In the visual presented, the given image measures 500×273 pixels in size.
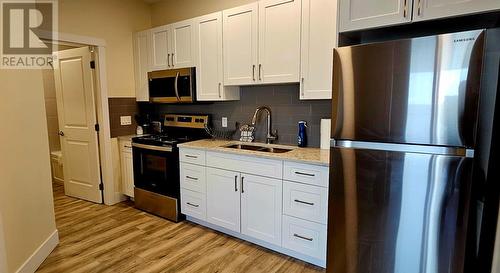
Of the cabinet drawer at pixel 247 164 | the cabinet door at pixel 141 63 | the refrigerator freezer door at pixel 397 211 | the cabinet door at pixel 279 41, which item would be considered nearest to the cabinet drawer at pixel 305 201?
the cabinet drawer at pixel 247 164

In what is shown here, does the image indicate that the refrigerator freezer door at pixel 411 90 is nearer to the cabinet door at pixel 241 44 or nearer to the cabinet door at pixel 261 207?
the cabinet door at pixel 261 207

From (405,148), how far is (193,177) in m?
2.09

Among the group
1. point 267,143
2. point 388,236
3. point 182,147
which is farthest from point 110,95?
point 388,236

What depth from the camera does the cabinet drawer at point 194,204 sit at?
2977mm

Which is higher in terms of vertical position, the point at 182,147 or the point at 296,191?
the point at 182,147

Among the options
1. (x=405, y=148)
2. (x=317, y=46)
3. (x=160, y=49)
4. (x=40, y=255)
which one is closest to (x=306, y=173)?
(x=405, y=148)

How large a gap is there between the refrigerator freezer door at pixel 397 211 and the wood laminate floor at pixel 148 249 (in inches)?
25.2

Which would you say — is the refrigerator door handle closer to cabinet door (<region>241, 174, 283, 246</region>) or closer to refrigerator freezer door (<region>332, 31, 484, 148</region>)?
refrigerator freezer door (<region>332, 31, 484, 148</region>)

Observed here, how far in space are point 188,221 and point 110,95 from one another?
193cm

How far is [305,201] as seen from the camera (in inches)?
90.0

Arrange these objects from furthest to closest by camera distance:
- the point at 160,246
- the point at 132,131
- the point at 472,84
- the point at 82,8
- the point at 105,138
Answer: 1. the point at 132,131
2. the point at 105,138
3. the point at 82,8
4. the point at 160,246
5. the point at 472,84

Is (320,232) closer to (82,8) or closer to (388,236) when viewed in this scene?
(388,236)

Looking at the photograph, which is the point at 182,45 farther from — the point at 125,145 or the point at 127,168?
the point at 127,168

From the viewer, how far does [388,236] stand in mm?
1718
